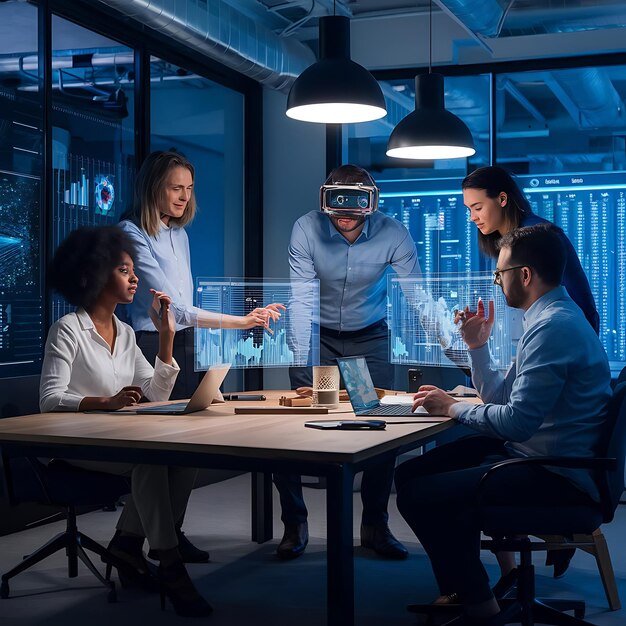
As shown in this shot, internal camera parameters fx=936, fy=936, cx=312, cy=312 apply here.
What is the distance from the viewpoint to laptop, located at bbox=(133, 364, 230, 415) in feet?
11.1

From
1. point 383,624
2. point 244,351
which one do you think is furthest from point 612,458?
point 244,351

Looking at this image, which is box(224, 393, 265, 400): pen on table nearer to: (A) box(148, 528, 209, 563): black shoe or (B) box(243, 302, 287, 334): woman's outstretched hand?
(B) box(243, 302, 287, 334): woman's outstretched hand

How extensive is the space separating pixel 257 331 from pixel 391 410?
34.5 inches

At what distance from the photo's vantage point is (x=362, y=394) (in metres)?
3.45

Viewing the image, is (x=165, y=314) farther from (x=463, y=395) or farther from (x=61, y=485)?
(x=463, y=395)

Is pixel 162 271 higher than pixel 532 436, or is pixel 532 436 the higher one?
pixel 162 271

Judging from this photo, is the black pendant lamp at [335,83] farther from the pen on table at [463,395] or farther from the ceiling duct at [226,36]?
the ceiling duct at [226,36]

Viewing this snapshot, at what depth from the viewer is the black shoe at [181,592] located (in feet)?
11.1

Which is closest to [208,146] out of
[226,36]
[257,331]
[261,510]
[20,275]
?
[226,36]

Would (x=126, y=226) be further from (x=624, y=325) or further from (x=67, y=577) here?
(x=624, y=325)

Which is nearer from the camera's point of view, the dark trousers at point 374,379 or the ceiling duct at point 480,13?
the dark trousers at point 374,379

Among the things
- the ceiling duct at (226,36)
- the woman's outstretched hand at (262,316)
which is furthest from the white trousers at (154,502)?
the ceiling duct at (226,36)

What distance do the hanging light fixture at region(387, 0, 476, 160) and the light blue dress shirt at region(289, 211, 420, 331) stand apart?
1.33ft

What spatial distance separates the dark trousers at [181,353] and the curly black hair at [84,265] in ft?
2.39
